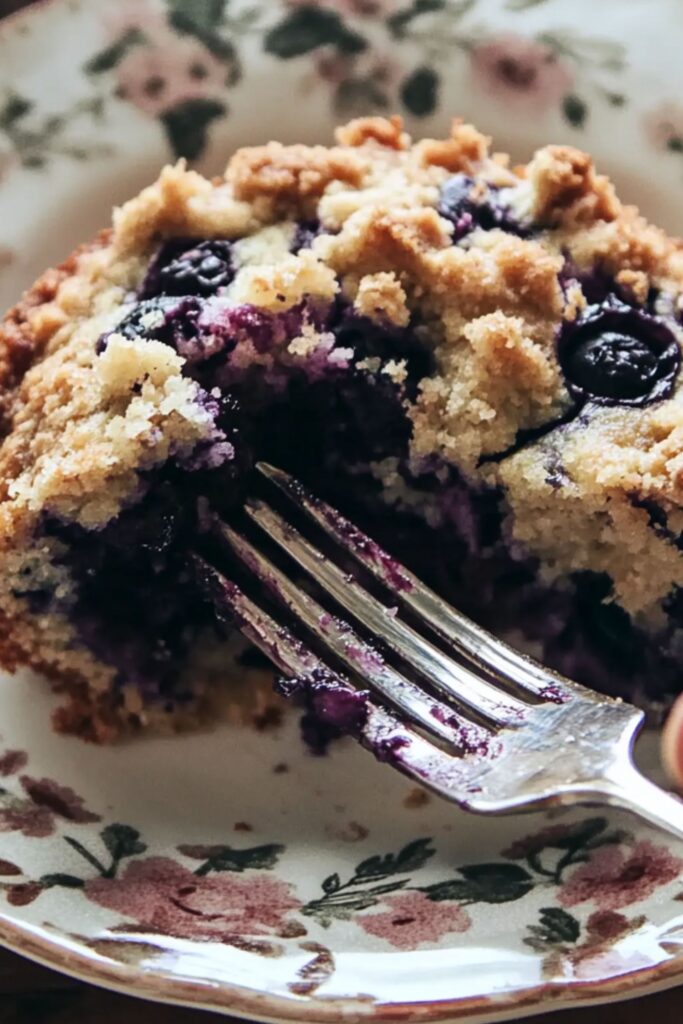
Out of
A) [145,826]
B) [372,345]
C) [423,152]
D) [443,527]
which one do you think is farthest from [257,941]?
[423,152]

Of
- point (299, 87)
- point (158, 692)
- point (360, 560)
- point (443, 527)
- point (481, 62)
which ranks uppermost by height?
point (481, 62)

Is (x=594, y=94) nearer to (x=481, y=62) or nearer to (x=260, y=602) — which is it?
(x=481, y=62)

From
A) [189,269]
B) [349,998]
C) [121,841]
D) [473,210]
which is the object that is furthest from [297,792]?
[473,210]

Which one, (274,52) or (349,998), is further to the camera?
(274,52)

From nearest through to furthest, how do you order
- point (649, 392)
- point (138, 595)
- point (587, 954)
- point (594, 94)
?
1. point (587, 954)
2. point (649, 392)
3. point (138, 595)
4. point (594, 94)

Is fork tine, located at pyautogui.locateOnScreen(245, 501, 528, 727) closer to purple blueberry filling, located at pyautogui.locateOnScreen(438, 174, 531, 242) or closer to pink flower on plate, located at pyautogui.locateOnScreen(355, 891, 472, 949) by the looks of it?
pink flower on plate, located at pyautogui.locateOnScreen(355, 891, 472, 949)

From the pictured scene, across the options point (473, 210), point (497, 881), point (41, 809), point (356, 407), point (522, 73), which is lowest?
point (41, 809)

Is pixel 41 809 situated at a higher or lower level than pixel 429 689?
lower

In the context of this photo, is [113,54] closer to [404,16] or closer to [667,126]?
[404,16]
